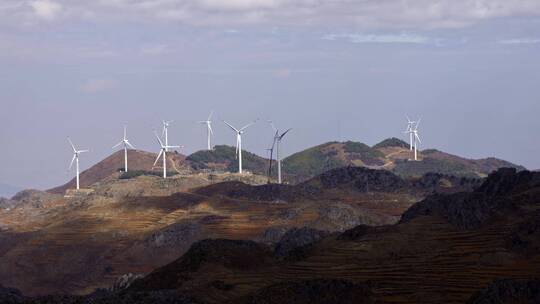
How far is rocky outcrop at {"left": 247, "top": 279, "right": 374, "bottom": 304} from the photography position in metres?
42.6

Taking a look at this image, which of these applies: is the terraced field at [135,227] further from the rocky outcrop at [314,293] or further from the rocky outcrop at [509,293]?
the rocky outcrop at [509,293]

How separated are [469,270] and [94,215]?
2441 inches

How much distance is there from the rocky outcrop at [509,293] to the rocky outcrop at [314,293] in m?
4.92

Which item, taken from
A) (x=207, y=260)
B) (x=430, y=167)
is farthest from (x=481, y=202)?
(x=430, y=167)

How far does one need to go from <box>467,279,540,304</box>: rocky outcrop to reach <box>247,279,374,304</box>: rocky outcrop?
16.2 feet

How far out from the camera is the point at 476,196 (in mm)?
62500

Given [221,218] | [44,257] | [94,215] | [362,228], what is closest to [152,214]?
[94,215]

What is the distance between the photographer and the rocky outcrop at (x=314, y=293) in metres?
42.6

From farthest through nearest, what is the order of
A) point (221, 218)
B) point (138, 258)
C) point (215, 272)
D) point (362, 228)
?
point (221, 218) → point (138, 258) → point (362, 228) → point (215, 272)

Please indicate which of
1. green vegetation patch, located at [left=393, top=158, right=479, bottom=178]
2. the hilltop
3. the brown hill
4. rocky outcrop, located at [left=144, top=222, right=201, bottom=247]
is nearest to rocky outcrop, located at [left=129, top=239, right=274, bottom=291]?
the brown hill

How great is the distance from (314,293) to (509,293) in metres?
7.51

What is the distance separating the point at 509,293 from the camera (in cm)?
3962

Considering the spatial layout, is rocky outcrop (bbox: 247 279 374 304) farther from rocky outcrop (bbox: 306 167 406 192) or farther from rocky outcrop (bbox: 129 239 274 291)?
rocky outcrop (bbox: 306 167 406 192)

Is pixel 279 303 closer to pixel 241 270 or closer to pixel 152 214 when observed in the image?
pixel 241 270
